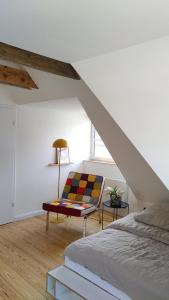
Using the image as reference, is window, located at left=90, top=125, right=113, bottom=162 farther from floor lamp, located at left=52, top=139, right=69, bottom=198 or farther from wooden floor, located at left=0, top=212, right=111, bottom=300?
wooden floor, located at left=0, top=212, right=111, bottom=300

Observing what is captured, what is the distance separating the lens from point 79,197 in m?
3.79

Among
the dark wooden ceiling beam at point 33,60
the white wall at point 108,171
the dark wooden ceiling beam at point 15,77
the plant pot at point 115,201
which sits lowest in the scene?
the plant pot at point 115,201

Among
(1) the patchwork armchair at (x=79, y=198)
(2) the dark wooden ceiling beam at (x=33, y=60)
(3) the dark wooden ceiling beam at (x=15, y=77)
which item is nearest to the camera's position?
(2) the dark wooden ceiling beam at (x=33, y=60)

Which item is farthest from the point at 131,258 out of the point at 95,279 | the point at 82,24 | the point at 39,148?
the point at 39,148

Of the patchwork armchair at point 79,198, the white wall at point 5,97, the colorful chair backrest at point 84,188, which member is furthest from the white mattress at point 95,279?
the white wall at point 5,97

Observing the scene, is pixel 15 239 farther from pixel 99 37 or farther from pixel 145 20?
pixel 145 20

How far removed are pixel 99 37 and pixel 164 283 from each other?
1.70m

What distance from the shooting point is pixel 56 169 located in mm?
4473

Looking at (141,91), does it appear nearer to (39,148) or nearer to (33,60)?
(33,60)

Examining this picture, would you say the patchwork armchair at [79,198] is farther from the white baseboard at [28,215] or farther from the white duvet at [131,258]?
the white duvet at [131,258]

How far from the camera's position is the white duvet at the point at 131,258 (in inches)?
61.2

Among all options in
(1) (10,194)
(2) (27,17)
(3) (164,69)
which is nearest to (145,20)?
(3) (164,69)

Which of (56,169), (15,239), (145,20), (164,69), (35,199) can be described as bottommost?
(15,239)

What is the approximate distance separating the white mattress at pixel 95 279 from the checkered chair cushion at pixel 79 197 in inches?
45.2
